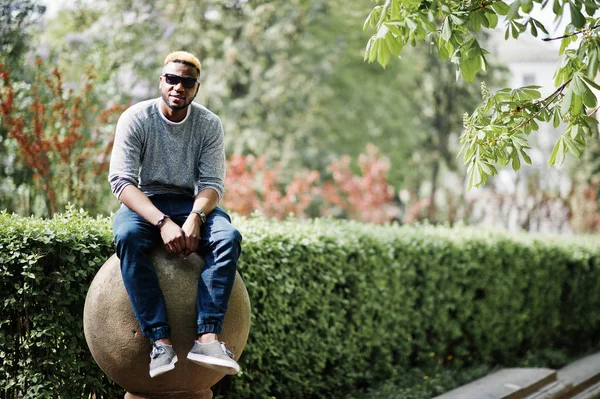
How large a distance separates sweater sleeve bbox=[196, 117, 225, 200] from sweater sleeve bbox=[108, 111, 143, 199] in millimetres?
421

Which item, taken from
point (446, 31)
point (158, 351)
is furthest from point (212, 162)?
point (446, 31)

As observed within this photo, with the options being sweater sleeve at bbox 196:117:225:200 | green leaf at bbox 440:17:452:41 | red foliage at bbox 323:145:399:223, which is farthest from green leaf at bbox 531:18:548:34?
red foliage at bbox 323:145:399:223

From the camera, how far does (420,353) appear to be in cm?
908

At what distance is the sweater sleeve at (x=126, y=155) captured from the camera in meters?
4.57

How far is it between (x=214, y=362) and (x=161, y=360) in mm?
303

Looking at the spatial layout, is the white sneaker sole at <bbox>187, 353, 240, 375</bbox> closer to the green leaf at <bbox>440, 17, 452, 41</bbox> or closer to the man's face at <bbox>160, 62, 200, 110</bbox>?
the man's face at <bbox>160, 62, 200, 110</bbox>

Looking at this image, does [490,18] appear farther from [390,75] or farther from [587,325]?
[390,75]

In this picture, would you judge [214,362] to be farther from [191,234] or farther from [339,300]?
[339,300]

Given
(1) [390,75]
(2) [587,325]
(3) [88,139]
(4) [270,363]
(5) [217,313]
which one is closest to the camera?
(5) [217,313]

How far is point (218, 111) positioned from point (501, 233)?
9576 mm

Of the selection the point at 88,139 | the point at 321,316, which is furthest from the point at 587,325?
the point at 88,139

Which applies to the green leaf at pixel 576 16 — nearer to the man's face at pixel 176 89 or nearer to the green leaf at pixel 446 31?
the green leaf at pixel 446 31

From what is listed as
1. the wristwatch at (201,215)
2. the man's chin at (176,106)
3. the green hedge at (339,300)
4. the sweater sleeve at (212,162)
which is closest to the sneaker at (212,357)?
the wristwatch at (201,215)

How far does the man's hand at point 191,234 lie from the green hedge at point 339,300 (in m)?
1.15
